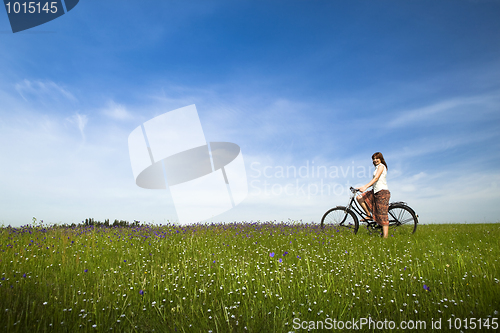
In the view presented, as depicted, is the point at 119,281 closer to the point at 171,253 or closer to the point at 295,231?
the point at 171,253

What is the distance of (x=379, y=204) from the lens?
1077cm

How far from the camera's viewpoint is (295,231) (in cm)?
1147

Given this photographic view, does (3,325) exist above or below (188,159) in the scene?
below

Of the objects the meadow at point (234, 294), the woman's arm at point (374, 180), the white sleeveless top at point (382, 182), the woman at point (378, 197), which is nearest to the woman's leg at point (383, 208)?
the woman at point (378, 197)

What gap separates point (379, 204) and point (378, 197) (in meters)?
0.27

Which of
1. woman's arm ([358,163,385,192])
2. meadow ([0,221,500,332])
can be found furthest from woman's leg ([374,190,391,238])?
meadow ([0,221,500,332])

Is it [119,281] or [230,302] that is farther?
[119,281]

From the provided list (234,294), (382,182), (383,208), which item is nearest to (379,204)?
(383,208)

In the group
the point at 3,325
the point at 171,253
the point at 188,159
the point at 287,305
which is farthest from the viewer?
the point at 188,159

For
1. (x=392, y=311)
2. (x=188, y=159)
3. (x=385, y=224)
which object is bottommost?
(x=392, y=311)

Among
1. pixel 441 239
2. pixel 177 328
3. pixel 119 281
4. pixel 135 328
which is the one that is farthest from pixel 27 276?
pixel 441 239

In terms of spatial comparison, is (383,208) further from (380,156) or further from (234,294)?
(234,294)

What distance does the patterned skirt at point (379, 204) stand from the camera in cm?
1064

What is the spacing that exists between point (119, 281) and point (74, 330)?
1.82 meters
